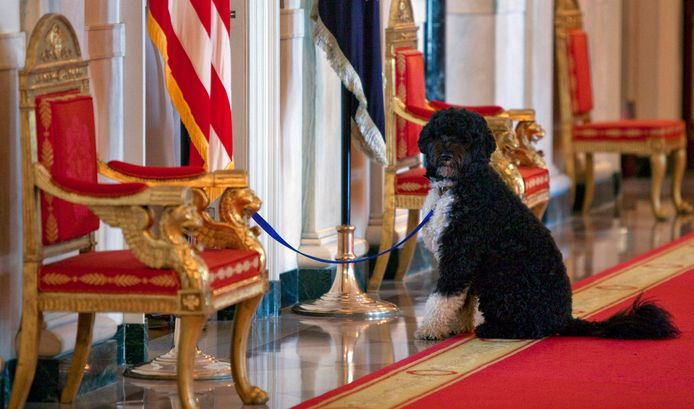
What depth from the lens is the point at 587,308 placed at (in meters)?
7.00

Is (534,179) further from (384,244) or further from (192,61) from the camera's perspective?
(192,61)

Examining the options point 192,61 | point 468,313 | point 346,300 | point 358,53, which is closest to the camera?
point 192,61

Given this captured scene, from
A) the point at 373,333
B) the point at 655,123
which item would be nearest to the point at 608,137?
the point at 655,123

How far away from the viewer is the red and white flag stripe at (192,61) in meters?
5.55

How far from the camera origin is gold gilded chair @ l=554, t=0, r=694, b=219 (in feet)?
36.3

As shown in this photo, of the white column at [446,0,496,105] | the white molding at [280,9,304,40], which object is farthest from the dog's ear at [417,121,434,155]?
the white column at [446,0,496,105]

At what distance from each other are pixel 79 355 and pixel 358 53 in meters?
2.53

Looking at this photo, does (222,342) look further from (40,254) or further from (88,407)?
(40,254)

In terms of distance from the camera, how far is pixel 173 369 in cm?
548

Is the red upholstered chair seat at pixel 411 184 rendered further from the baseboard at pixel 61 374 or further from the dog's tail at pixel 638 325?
the baseboard at pixel 61 374

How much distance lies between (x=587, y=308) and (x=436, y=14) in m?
3.30

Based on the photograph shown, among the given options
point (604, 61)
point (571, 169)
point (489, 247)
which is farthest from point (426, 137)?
point (604, 61)

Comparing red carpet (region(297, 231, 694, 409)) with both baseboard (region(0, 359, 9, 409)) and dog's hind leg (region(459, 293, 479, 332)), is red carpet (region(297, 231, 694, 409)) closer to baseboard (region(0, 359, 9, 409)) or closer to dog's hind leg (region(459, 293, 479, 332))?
dog's hind leg (region(459, 293, 479, 332))

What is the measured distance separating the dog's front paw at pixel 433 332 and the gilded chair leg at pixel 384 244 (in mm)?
1513
